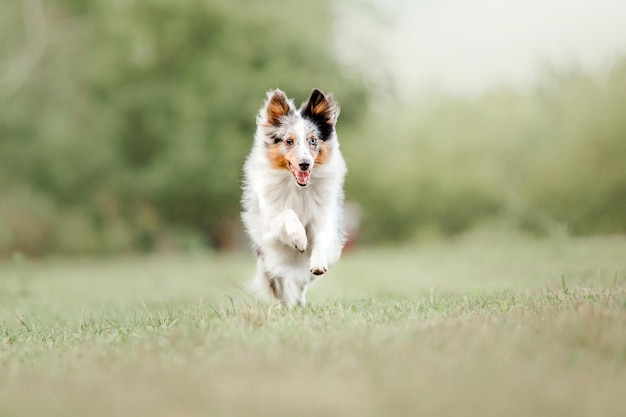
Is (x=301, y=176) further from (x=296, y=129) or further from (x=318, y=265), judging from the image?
(x=318, y=265)

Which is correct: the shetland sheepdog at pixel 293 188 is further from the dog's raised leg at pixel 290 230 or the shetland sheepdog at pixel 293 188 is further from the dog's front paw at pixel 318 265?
the dog's front paw at pixel 318 265

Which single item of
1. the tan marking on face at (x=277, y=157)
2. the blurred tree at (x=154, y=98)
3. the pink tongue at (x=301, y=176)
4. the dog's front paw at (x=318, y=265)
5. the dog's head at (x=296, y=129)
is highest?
the blurred tree at (x=154, y=98)

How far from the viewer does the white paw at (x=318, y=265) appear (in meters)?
5.32

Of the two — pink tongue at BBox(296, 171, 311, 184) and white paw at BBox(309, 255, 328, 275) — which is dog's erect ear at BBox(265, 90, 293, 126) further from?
white paw at BBox(309, 255, 328, 275)

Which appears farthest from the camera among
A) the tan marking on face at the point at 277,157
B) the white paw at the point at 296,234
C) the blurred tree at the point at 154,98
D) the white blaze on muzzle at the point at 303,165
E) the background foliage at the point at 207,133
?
the blurred tree at the point at 154,98

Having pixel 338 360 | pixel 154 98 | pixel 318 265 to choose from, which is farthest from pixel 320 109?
pixel 154 98

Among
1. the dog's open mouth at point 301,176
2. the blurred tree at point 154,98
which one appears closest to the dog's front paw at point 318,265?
the dog's open mouth at point 301,176

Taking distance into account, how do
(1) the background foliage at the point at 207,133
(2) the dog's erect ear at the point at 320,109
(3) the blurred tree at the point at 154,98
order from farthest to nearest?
(3) the blurred tree at the point at 154,98, (1) the background foliage at the point at 207,133, (2) the dog's erect ear at the point at 320,109

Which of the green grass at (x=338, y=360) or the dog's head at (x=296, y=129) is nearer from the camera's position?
the green grass at (x=338, y=360)

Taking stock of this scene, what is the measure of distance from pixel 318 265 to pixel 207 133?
43.8 ft

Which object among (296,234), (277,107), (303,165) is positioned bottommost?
(296,234)

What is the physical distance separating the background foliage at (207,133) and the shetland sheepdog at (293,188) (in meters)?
11.6

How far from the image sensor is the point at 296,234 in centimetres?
548

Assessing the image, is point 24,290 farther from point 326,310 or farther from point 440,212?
point 440,212
